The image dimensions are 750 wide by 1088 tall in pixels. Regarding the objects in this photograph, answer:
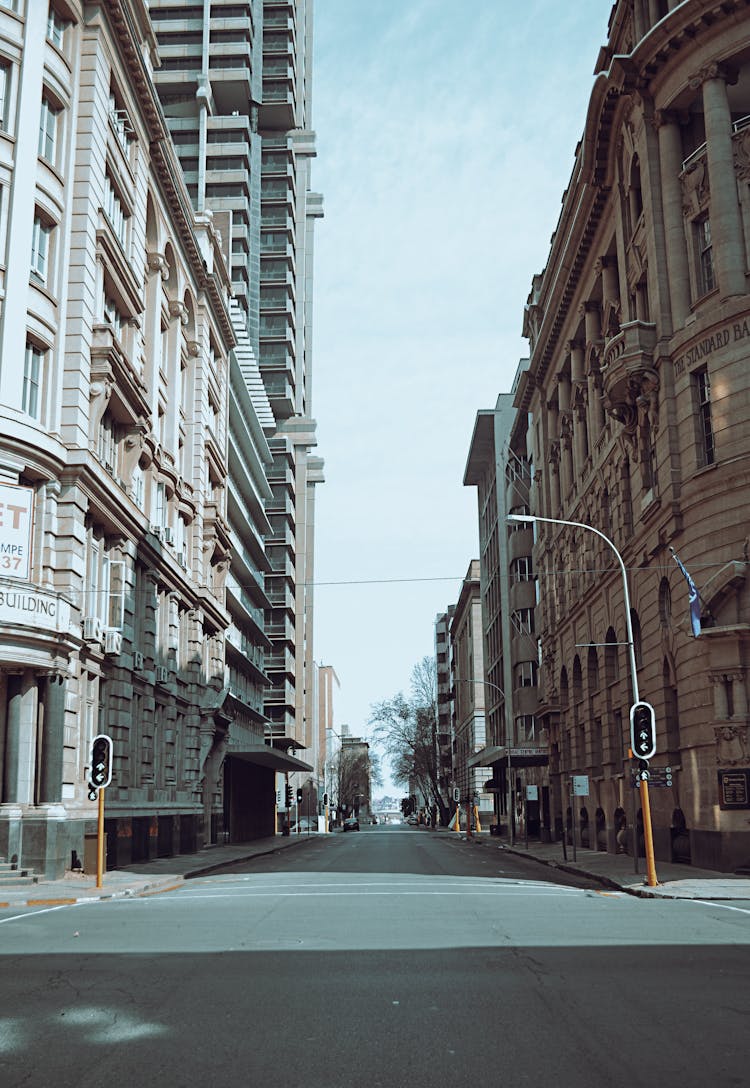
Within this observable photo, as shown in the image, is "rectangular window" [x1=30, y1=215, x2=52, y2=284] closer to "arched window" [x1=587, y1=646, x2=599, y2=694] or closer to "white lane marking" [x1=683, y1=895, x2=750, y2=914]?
"white lane marking" [x1=683, y1=895, x2=750, y2=914]

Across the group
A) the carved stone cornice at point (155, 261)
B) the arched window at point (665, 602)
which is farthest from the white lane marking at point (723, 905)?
the carved stone cornice at point (155, 261)

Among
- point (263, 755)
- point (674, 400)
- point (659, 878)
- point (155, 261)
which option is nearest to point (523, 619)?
point (263, 755)

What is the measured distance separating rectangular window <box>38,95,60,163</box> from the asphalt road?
20.9 metres

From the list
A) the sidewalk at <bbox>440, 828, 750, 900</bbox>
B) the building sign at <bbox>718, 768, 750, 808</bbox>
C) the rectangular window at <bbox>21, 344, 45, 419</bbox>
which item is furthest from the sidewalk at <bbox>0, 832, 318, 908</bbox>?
→ the building sign at <bbox>718, 768, 750, 808</bbox>

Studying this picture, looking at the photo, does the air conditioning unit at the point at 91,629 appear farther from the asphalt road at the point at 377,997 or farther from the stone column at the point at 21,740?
the asphalt road at the point at 377,997

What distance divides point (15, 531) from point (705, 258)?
2013 cm

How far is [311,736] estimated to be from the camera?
127m

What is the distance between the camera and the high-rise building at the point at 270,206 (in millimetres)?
94438

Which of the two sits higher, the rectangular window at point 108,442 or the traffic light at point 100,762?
the rectangular window at point 108,442

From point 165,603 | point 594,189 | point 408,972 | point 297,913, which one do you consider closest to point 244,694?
point 165,603

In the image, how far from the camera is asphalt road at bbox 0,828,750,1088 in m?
7.44

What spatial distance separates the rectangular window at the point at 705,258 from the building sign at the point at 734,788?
1319 cm

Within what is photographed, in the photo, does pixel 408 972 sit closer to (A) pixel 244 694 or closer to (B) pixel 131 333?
(B) pixel 131 333

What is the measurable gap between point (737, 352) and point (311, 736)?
337ft
